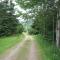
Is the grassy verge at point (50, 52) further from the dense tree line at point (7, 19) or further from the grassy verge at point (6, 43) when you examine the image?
the dense tree line at point (7, 19)

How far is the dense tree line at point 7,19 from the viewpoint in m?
53.4

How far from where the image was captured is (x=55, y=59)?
39.7ft

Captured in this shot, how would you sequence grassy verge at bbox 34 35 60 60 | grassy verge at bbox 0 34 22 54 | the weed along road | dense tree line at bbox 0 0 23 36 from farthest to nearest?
dense tree line at bbox 0 0 23 36 < grassy verge at bbox 0 34 22 54 < the weed along road < grassy verge at bbox 34 35 60 60

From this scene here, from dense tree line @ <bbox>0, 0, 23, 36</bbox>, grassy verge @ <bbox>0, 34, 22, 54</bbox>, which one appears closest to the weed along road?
grassy verge @ <bbox>0, 34, 22, 54</bbox>

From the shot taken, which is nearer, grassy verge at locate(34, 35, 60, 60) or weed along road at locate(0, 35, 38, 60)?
grassy verge at locate(34, 35, 60, 60)

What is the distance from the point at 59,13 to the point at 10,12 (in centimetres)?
3935

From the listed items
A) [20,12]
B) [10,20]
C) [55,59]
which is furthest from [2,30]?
[55,59]

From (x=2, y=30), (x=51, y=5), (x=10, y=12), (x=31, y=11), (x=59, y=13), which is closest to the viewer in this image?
(x=59, y=13)

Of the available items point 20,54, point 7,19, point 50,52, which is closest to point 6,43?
point 20,54

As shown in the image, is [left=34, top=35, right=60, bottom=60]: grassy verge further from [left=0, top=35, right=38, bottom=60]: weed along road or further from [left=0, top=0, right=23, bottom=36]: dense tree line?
[left=0, top=0, right=23, bottom=36]: dense tree line

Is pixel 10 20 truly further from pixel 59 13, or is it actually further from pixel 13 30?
pixel 59 13

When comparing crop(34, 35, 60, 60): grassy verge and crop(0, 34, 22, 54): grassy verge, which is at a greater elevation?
crop(34, 35, 60, 60): grassy verge

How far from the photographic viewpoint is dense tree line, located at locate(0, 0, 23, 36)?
5341 cm

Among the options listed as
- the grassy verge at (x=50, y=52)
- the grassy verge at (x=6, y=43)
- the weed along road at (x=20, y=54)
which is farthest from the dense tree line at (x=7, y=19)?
the grassy verge at (x=50, y=52)
